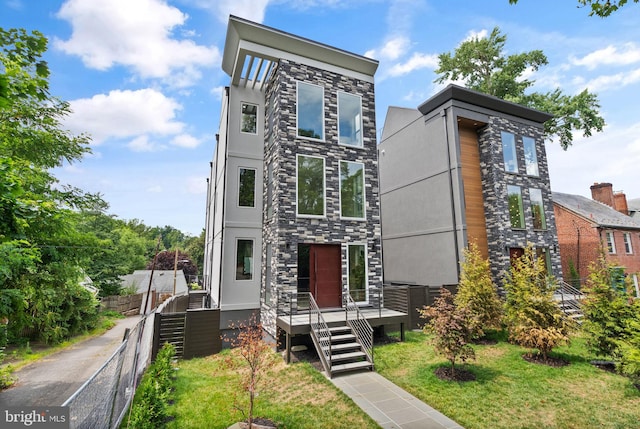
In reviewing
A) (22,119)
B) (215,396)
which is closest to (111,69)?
(22,119)

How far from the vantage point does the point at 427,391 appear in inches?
254

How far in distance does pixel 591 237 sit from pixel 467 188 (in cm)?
1040

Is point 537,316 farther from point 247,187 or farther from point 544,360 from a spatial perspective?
point 247,187

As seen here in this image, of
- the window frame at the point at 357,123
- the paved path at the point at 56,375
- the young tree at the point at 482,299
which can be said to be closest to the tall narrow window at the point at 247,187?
the window frame at the point at 357,123

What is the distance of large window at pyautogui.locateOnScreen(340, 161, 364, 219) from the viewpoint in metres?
11.8

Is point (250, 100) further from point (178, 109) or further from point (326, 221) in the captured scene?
point (326, 221)

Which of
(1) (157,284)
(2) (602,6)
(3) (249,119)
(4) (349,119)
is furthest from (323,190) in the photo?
(1) (157,284)

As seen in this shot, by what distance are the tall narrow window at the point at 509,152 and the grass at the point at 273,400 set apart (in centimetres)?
1377

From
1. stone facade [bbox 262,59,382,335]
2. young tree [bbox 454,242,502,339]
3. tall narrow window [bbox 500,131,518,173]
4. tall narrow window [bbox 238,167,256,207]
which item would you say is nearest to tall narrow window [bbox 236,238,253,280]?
stone facade [bbox 262,59,382,335]

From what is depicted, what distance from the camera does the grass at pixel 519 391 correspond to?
536 cm

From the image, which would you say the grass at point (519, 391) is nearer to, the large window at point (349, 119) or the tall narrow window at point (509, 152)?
the large window at point (349, 119)

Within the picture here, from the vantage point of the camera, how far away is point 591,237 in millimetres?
17562

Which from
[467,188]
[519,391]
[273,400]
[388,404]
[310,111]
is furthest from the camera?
[467,188]

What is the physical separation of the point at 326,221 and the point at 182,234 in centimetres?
9053
